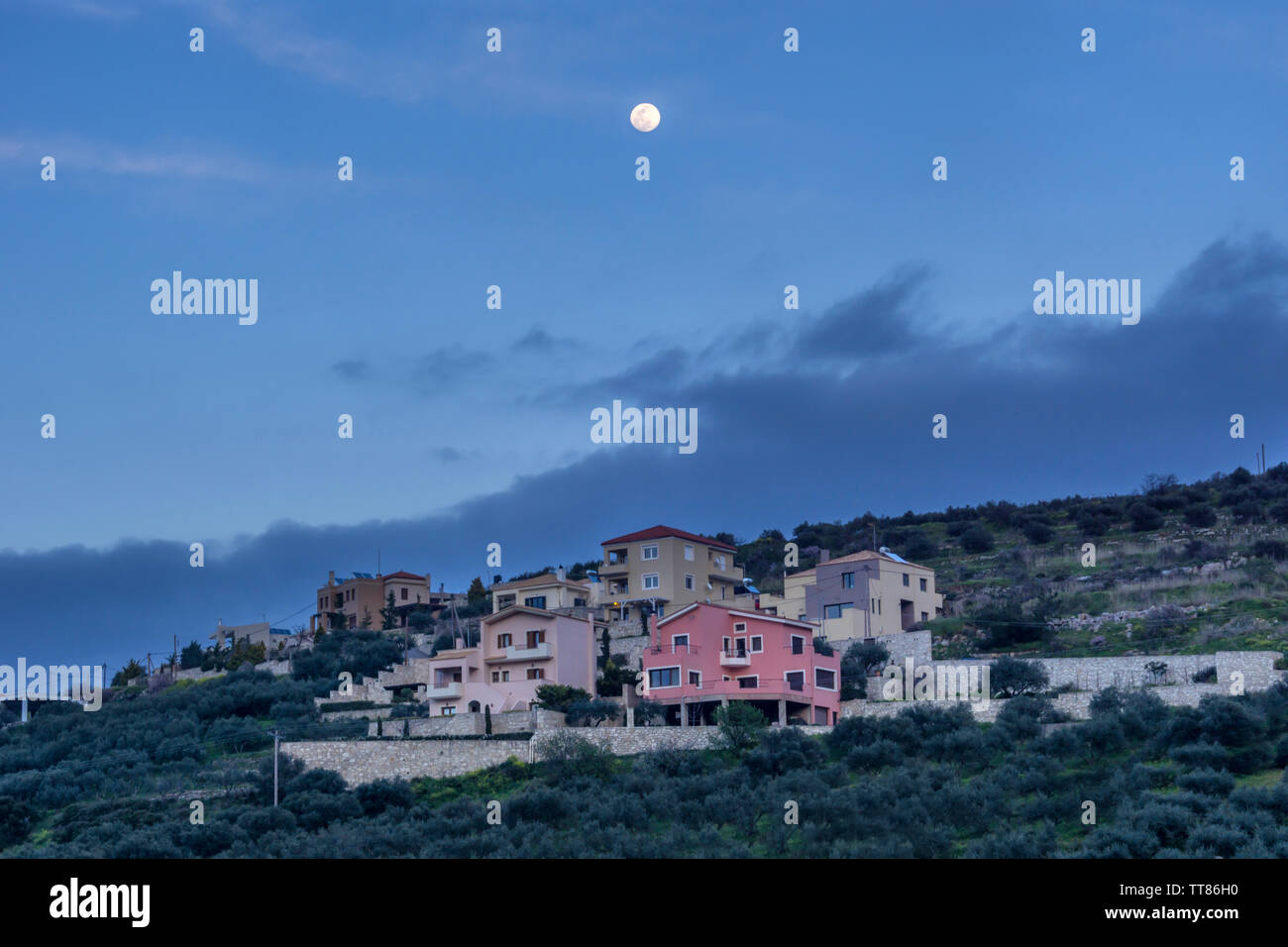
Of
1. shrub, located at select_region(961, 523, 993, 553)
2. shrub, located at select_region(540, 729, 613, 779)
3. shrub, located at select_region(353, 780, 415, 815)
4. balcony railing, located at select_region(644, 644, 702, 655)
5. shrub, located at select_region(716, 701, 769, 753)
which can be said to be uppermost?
shrub, located at select_region(961, 523, 993, 553)

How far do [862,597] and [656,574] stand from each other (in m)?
12.4

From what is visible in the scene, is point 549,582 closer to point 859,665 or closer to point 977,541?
point 859,665

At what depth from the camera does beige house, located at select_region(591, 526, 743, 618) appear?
235 ft

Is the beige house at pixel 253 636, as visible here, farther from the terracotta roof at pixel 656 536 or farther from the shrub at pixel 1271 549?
the shrub at pixel 1271 549

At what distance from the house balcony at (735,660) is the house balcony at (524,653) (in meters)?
8.17

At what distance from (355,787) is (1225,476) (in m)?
74.9

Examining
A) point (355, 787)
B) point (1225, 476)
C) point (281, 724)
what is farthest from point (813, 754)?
point (1225, 476)

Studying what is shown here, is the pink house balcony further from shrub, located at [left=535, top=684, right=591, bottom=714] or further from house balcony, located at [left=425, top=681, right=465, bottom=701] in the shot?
house balcony, located at [left=425, top=681, right=465, bottom=701]

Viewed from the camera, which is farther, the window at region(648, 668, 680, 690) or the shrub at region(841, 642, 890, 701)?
the shrub at region(841, 642, 890, 701)

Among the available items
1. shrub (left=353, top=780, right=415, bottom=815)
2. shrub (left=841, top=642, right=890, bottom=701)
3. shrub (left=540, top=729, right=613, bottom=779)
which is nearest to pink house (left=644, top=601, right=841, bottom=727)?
shrub (left=841, top=642, right=890, bottom=701)

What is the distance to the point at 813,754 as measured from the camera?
148ft
